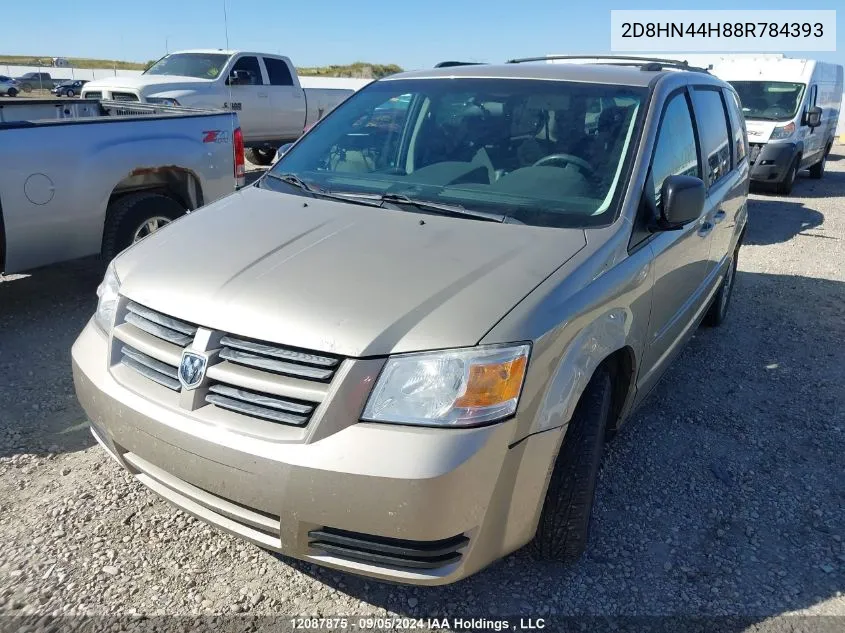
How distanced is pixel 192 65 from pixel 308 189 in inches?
413

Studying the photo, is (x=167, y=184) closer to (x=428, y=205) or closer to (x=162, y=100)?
(x=428, y=205)

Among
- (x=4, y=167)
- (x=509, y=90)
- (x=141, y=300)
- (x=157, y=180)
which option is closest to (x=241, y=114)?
(x=157, y=180)

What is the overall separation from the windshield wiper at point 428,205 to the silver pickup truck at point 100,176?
253 cm

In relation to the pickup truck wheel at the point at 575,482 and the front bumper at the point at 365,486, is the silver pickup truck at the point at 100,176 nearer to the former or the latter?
the front bumper at the point at 365,486

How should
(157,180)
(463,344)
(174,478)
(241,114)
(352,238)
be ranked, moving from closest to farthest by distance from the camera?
(463,344) < (174,478) < (352,238) < (157,180) < (241,114)

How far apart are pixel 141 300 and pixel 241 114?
10.7 m

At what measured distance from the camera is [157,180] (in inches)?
221

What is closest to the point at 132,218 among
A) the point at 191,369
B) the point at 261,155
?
the point at 191,369

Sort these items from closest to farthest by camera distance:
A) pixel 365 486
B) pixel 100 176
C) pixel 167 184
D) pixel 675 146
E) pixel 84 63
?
pixel 365 486 < pixel 675 146 < pixel 100 176 < pixel 167 184 < pixel 84 63

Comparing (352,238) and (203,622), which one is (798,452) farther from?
(203,622)

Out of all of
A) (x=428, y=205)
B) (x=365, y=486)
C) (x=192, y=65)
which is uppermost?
(x=192, y=65)

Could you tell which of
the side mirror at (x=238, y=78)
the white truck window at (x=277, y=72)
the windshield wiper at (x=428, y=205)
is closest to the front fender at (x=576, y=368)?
the windshield wiper at (x=428, y=205)

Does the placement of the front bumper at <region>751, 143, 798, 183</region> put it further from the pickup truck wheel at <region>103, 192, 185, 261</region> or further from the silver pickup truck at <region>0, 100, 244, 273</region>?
the pickup truck wheel at <region>103, 192, 185, 261</region>

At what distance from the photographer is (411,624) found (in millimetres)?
2391
